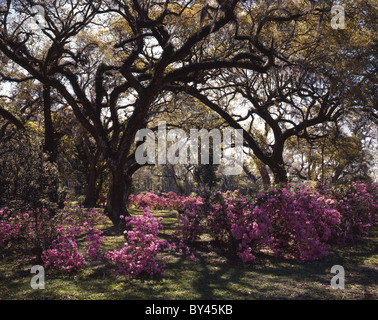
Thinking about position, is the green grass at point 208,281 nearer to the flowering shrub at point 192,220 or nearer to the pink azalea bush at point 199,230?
the pink azalea bush at point 199,230

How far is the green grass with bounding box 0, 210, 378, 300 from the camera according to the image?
559 cm

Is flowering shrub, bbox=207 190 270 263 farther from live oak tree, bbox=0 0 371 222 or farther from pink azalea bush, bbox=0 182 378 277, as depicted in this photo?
live oak tree, bbox=0 0 371 222

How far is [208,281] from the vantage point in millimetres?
6559

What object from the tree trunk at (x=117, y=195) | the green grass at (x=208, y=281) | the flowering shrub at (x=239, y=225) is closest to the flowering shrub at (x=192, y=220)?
the flowering shrub at (x=239, y=225)

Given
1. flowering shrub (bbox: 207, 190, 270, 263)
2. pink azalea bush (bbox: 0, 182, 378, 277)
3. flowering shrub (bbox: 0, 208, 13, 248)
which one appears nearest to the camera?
pink azalea bush (bbox: 0, 182, 378, 277)

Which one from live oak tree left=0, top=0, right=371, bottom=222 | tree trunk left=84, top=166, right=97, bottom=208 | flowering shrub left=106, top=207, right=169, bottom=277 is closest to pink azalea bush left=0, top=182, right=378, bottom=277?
flowering shrub left=106, top=207, right=169, bottom=277

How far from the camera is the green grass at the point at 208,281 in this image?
5586 mm

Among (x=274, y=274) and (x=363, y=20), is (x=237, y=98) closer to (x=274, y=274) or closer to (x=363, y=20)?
(x=363, y=20)

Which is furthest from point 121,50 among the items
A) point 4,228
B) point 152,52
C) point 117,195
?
point 4,228

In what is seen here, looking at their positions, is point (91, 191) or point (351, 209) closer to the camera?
point (351, 209)

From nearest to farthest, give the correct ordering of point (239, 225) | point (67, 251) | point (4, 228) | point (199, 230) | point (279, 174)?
point (67, 251) → point (4, 228) → point (239, 225) → point (199, 230) → point (279, 174)

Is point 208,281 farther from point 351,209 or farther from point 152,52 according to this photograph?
point 152,52

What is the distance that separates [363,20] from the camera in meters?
16.7
